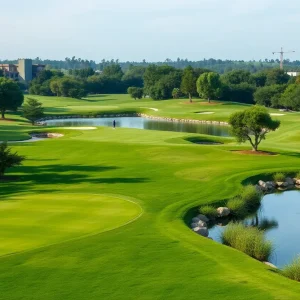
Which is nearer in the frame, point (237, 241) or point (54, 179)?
point (237, 241)

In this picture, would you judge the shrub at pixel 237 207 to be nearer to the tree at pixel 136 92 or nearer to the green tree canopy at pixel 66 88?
the tree at pixel 136 92

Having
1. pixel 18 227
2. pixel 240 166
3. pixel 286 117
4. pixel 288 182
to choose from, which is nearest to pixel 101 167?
pixel 240 166

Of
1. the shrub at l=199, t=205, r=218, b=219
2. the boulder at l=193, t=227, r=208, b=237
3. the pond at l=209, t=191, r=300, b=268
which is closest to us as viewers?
the pond at l=209, t=191, r=300, b=268

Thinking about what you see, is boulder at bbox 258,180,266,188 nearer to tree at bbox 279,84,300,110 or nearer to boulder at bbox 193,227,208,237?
boulder at bbox 193,227,208,237

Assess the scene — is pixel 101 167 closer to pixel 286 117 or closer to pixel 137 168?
pixel 137 168

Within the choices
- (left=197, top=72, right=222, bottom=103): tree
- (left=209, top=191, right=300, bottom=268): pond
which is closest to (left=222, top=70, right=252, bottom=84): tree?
(left=197, top=72, right=222, bottom=103): tree

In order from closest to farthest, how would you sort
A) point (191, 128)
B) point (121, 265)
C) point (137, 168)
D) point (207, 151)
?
point (121, 265)
point (137, 168)
point (207, 151)
point (191, 128)

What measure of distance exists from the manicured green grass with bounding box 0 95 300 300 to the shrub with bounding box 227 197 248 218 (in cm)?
119

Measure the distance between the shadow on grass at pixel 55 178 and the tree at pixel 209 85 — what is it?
83318 millimetres

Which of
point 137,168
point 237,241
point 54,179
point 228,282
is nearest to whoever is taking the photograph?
point 228,282

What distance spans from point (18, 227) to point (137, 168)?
62.3ft

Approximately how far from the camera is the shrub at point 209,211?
98.9 feet

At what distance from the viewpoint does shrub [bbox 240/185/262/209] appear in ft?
110

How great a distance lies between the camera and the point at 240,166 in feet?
140
